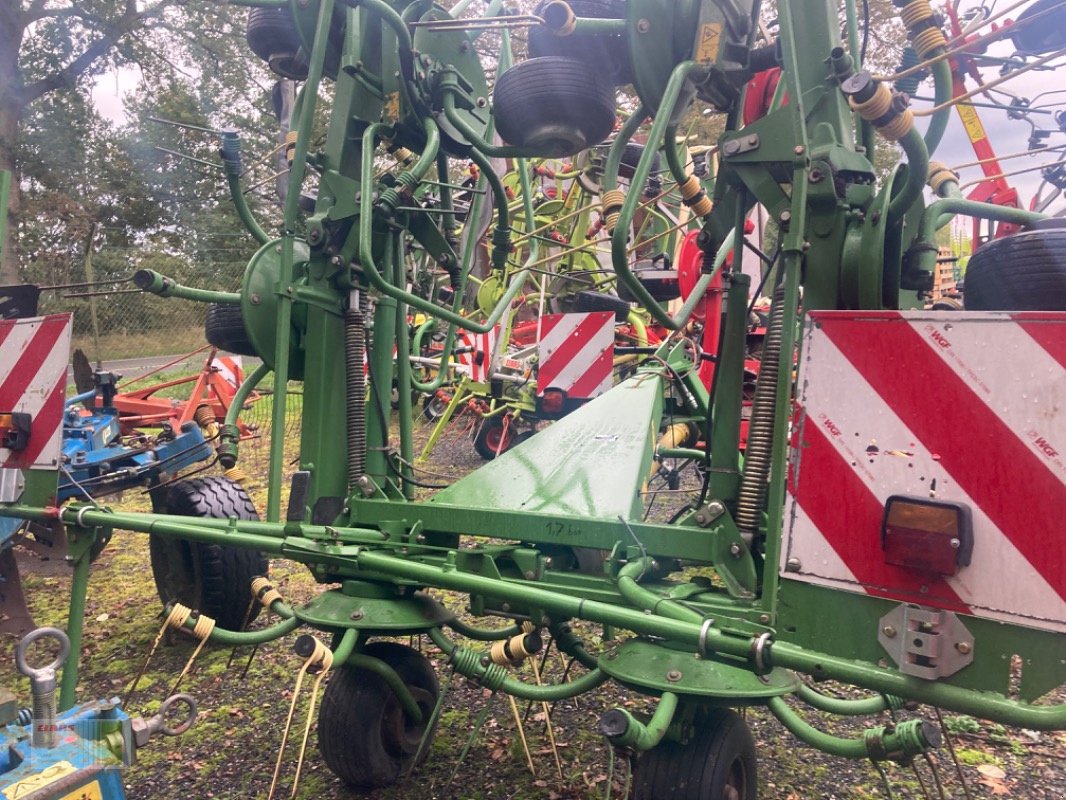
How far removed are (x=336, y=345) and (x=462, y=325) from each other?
0.45 meters

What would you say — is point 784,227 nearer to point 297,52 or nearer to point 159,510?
point 297,52

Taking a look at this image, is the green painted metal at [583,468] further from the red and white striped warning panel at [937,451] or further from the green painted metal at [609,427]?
the red and white striped warning panel at [937,451]

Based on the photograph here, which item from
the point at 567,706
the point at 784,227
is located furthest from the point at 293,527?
the point at 784,227

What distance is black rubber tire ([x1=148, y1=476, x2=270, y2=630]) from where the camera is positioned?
340cm

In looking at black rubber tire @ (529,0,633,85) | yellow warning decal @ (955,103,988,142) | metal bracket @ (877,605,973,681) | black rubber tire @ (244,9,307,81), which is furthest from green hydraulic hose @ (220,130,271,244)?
yellow warning decal @ (955,103,988,142)

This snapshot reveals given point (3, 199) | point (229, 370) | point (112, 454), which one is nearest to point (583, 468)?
point (3, 199)

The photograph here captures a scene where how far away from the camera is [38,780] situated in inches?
52.6

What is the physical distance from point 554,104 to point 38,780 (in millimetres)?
2069

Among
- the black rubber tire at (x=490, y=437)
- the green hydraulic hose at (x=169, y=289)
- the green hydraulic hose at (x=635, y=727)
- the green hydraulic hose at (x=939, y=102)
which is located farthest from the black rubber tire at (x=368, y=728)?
the black rubber tire at (x=490, y=437)

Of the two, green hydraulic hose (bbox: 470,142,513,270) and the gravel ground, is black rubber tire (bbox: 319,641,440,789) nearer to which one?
the gravel ground

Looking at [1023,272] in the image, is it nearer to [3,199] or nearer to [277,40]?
[277,40]

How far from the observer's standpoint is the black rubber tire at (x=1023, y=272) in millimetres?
1761

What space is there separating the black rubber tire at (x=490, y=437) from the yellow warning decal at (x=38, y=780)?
664 centimetres

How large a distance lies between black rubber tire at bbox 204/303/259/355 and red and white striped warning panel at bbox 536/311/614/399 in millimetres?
2810
